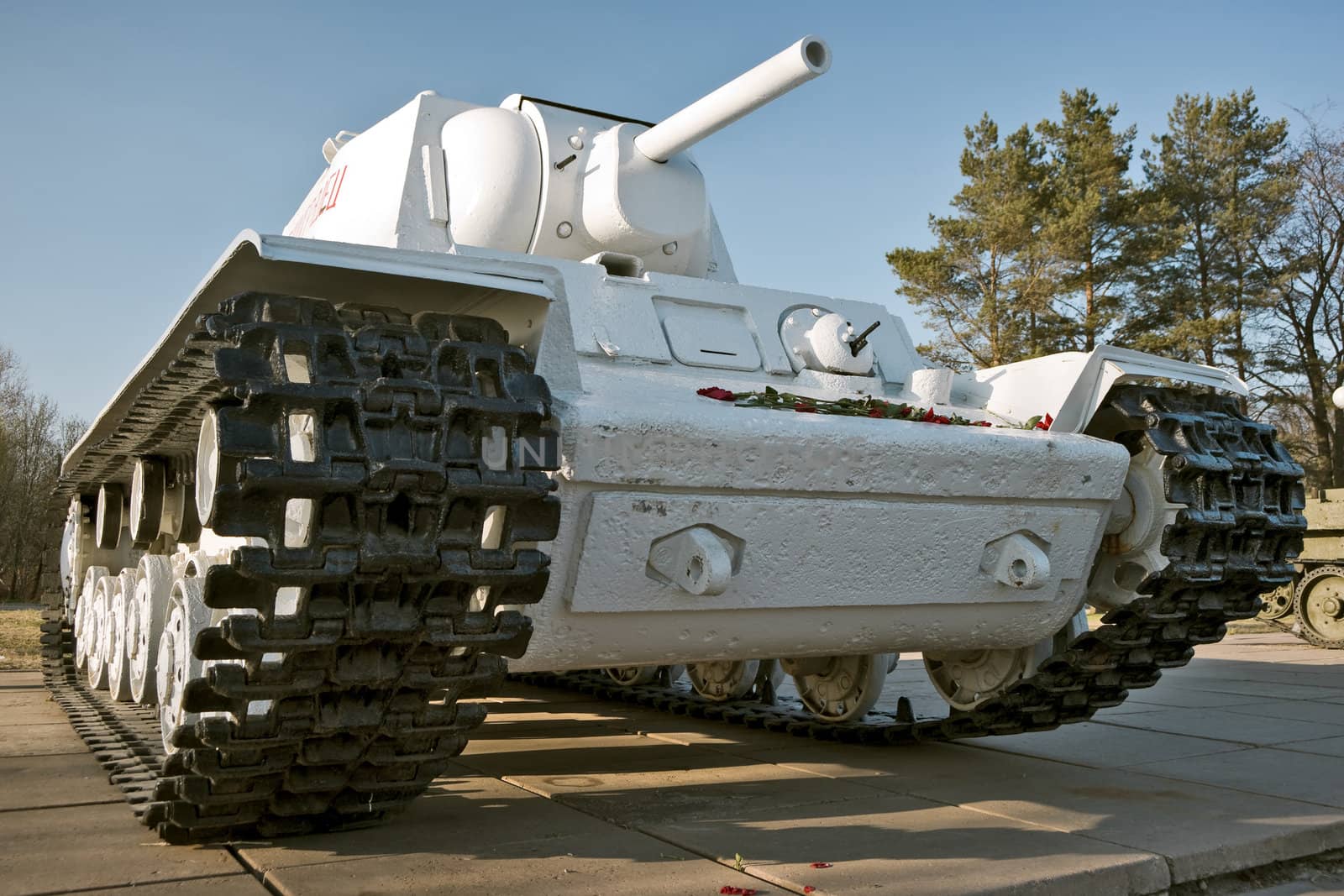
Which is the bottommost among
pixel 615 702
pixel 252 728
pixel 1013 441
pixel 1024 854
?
pixel 615 702

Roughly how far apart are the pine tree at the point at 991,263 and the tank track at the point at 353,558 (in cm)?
2294

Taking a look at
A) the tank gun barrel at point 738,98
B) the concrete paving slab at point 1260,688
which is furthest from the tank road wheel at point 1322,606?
the tank gun barrel at point 738,98

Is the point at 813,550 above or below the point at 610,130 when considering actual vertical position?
below

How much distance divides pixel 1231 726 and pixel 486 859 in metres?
5.04

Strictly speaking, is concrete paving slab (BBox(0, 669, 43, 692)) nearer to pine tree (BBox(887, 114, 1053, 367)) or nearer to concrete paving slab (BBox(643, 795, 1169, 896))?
concrete paving slab (BBox(643, 795, 1169, 896))

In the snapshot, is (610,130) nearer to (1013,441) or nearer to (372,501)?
(1013,441)

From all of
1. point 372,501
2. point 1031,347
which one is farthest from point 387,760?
point 1031,347

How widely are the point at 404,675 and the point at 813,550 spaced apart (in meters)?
1.48

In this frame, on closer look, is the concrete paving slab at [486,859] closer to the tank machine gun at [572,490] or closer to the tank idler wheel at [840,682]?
the tank machine gun at [572,490]

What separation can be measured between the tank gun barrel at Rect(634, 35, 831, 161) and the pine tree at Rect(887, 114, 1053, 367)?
2081cm

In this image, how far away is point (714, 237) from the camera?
6.75 m

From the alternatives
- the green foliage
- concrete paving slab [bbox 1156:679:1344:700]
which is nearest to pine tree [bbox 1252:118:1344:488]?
the green foliage

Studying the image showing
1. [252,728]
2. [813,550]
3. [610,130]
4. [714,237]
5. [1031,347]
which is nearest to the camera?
[252,728]

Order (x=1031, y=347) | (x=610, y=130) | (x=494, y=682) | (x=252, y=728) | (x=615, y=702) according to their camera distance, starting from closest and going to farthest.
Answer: (x=252, y=728)
(x=494, y=682)
(x=610, y=130)
(x=615, y=702)
(x=1031, y=347)
